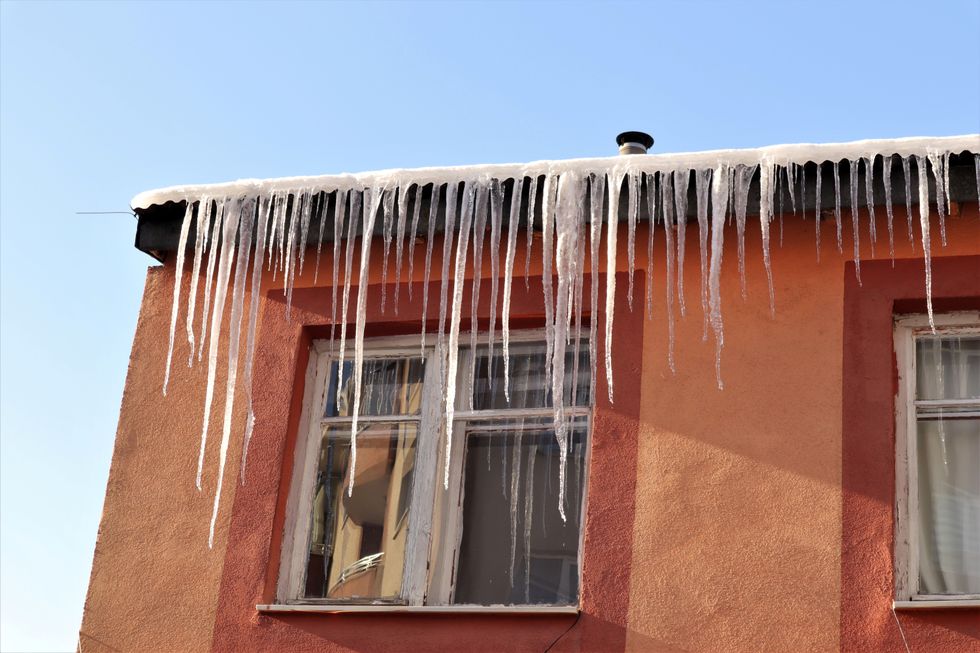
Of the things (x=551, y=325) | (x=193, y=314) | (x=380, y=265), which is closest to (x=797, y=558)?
(x=551, y=325)

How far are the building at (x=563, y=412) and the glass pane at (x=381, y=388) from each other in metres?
0.01

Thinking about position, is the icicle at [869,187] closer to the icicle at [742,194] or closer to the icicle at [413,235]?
the icicle at [742,194]

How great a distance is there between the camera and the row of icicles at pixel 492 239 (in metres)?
7.26

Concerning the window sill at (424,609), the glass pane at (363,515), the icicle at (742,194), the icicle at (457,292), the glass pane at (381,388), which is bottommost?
the window sill at (424,609)

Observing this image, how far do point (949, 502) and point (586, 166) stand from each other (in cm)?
210

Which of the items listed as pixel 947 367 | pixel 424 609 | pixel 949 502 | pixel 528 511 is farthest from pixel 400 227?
pixel 949 502

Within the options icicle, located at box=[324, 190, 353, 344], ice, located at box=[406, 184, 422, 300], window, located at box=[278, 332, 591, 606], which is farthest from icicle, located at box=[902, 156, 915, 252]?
icicle, located at box=[324, 190, 353, 344]

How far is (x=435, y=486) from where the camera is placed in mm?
7422

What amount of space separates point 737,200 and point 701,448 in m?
1.08

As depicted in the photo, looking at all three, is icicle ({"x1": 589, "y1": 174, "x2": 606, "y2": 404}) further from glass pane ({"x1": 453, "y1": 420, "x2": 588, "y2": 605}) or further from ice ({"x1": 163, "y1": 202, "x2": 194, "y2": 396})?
ice ({"x1": 163, "y1": 202, "x2": 194, "y2": 396})

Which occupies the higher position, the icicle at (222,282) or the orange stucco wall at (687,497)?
the icicle at (222,282)

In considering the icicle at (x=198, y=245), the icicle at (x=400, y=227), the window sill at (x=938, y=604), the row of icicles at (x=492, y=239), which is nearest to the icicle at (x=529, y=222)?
the row of icicles at (x=492, y=239)

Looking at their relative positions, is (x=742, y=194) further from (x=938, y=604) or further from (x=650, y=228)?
(x=938, y=604)

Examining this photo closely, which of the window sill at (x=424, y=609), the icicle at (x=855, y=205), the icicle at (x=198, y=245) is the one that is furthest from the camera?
the icicle at (x=198, y=245)
